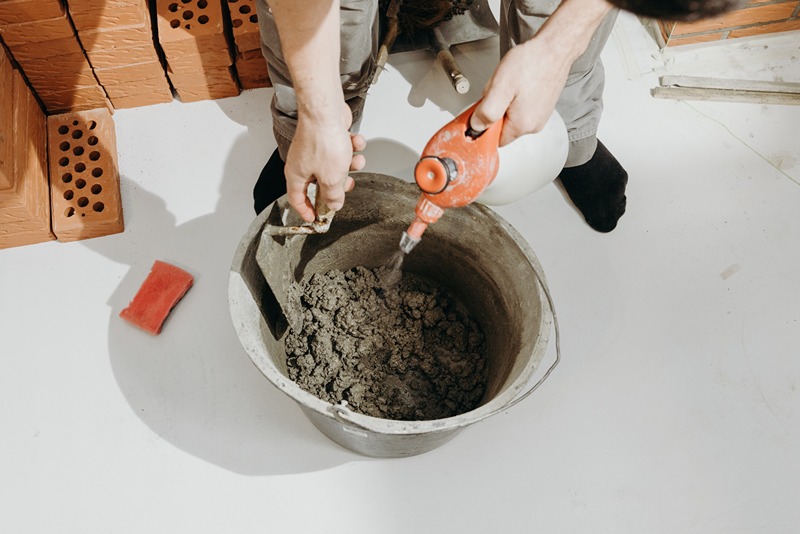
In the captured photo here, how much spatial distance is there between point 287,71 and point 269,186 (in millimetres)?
293

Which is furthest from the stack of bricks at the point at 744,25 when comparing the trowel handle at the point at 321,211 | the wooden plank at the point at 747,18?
the trowel handle at the point at 321,211

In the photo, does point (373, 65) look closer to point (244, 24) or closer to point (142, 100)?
point (244, 24)

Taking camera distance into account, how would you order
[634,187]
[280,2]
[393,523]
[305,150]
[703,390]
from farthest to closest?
[634,187]
[703,390]
[393,523]
[305,150]
[280,2]

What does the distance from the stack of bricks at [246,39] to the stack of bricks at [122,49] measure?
0.62ft

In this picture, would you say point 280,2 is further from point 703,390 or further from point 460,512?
point 703,390

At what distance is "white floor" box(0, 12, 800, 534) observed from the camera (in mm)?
1406

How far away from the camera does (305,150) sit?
104cm

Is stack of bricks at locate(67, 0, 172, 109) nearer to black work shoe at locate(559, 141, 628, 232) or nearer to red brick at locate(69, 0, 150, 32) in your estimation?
red brick at locate(69, 0, 150, 32)

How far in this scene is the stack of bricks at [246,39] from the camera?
167 cm

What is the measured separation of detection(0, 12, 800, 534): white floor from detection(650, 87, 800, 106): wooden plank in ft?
0.26

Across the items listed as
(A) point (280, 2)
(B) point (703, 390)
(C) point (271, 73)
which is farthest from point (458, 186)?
(B) point (703, 390)

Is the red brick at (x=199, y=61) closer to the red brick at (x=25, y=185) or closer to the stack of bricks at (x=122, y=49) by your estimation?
the stack of bricks at (x=122, y=49)

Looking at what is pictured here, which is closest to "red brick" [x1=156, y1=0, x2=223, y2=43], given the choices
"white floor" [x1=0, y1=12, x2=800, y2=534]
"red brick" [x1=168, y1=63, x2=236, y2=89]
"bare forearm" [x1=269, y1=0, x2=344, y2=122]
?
"red brick" [x1=168, y1=63, x2=236, y2=89]

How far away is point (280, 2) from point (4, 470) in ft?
3.57
